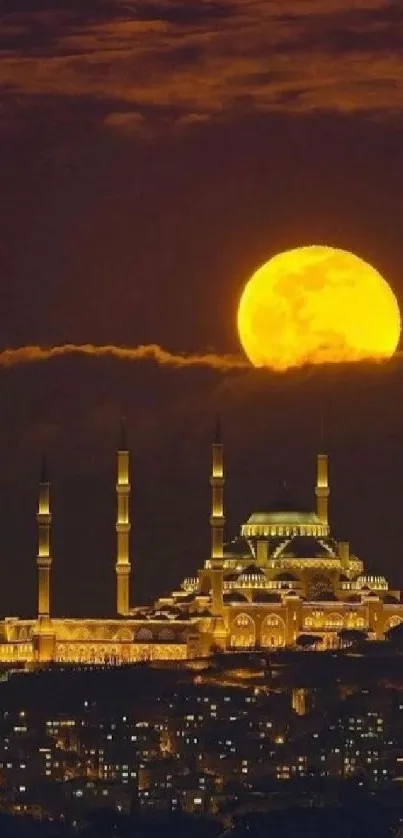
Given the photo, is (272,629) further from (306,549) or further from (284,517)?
(284,517)

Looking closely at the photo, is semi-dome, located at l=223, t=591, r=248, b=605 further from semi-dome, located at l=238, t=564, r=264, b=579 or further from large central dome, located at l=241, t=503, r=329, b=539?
large central dome, located at l=241, t=503, r=329, b=539

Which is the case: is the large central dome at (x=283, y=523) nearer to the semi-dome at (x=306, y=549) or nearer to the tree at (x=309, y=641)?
the semi-dome at (x=306, y=549)

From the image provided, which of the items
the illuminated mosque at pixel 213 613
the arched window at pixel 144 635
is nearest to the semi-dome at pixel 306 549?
the illuminated mosque at pixel 213 613

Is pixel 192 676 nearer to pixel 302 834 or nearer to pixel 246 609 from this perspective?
pixel 246 609

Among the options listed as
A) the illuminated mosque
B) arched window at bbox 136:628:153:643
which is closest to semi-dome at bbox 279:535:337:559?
the illuminated mosque

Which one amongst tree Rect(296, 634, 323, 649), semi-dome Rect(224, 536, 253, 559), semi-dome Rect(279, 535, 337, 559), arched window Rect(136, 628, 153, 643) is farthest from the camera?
semi-dome Rect(224, 536, 253, 559)

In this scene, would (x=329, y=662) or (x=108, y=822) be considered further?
(x=329, y=662)

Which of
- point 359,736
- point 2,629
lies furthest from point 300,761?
point 2,629

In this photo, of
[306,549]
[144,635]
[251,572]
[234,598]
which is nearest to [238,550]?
[306,549]
